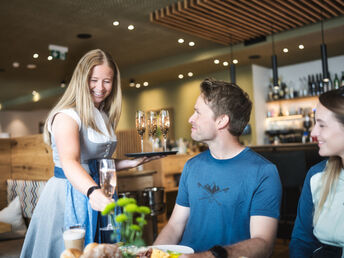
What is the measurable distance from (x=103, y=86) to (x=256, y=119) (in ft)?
22.2

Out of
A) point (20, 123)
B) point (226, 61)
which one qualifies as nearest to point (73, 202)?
point (226, 61)

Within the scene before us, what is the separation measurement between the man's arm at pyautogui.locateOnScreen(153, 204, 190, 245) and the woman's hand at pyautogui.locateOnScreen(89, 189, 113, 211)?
44 centimetres

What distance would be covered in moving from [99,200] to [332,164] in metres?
0.88

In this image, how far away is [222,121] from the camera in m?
1.58

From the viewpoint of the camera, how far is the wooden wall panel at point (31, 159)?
120 inches

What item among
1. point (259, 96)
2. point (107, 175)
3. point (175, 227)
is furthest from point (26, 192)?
point (259, 96)

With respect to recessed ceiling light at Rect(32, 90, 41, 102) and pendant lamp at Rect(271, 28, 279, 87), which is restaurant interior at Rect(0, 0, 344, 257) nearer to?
pendant lamp at Rect(271, 28, 279, 87)

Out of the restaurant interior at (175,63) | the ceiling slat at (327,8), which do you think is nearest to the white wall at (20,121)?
the restaurant interior at (175,63)

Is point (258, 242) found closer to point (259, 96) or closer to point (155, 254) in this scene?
point (155, 254)

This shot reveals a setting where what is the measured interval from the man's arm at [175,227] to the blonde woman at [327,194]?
0.46 meters

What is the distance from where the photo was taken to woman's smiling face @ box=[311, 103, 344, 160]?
1340 millimetres

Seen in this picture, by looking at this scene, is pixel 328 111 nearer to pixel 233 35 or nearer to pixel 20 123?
pixel 233 35

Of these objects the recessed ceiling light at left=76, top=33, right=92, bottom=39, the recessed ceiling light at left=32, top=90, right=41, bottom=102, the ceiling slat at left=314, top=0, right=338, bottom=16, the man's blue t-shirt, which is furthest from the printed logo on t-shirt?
the recessed ceiling light at left=32, top=90, right=41, bottom=102

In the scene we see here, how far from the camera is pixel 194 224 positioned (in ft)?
4.98
